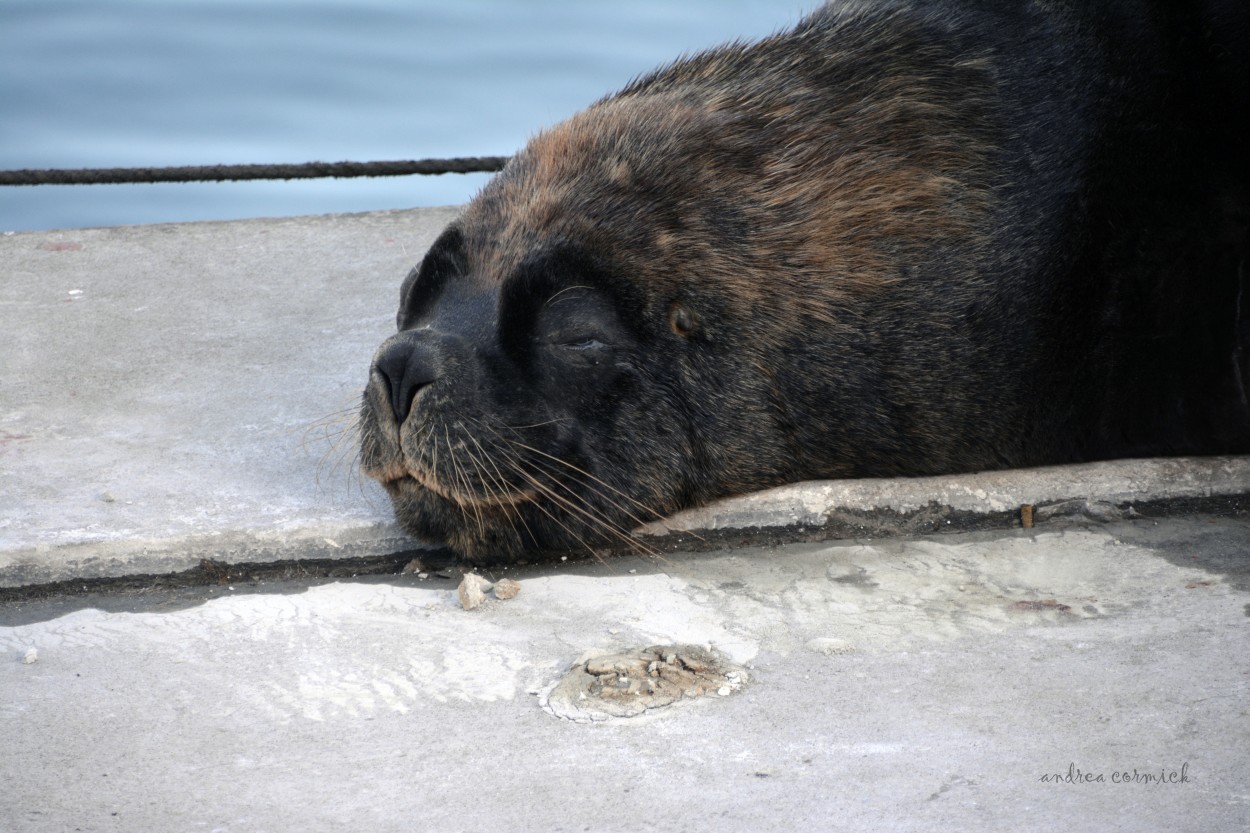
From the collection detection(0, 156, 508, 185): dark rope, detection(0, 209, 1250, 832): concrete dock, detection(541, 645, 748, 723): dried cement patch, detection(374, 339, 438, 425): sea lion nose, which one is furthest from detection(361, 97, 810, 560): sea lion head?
detection(0, 156, 508, 185): dark rope

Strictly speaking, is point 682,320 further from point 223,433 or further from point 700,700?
point 223,433

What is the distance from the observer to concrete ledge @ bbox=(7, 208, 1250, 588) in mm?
3777

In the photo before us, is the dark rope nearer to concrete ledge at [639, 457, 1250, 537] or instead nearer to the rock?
concrete ledge at [639, 457, 1250, 537]

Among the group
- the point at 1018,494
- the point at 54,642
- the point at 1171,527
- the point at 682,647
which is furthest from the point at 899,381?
the point at 54,642

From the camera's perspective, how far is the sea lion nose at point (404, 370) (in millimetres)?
3533

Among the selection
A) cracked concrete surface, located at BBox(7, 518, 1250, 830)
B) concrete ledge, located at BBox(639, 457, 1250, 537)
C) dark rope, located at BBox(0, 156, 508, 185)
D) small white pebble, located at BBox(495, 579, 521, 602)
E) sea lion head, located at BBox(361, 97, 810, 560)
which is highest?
dark rope, located at BBox(0, 156, 508, 185)

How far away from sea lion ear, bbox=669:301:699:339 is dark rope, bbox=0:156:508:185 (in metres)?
3.34

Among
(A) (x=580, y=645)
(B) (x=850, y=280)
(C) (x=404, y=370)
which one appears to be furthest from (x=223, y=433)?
(B) (x=850, y=280)

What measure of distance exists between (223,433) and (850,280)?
6.03 ft

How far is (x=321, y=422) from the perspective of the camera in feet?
14.8

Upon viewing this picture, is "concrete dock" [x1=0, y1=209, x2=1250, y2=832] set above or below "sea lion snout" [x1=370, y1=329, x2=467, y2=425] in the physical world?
below

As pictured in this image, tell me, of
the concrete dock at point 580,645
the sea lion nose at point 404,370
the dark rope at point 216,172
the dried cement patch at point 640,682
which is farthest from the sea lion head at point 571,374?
the dark rope at point 216,172

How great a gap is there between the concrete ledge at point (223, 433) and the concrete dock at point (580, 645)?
0.04 feet

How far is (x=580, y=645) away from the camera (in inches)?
128
